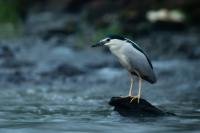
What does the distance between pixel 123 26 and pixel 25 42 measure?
8.89 feet

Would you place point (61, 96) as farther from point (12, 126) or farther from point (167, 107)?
point (12, 126)

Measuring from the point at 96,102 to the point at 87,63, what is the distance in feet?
21.9

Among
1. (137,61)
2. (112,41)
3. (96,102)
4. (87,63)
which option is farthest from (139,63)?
(87,63)

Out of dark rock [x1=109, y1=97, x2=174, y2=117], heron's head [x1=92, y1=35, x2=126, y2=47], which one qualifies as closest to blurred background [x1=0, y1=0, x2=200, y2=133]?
dark rock [x1=109, y1=97, x2=174, y2=117]

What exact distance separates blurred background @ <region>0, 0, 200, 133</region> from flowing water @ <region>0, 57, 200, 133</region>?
13 millimetres

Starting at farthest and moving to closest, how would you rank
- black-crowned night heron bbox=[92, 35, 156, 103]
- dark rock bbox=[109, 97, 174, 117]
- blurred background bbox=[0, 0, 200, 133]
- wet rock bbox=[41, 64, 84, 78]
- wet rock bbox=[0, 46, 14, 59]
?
1. wet rock bbox=[0, 46, 14, 59]
2. wet rock bbox=[41, 64, 84, 78]
3. blurred background bbox=[0, 0, 200, 133]
4. dark rock bbox=[109, 97, 174, 117]
5. black-crowned night heron bbox=[92, 35, 156, 103]

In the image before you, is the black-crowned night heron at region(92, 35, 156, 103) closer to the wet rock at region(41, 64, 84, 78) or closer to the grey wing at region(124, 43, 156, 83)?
the grey wing at region(124, 43, 156, 83)

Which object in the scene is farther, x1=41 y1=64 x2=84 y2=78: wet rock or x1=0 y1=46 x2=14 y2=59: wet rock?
x1=0 y1=46 x2=14 y2=59: wet rock

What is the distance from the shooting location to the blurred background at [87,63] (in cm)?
975

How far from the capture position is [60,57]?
19.7 metres

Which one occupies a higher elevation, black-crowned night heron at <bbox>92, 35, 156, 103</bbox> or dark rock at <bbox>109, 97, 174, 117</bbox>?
black-crowned night heron at <bbox>92, 35, 156, 103</bbox>

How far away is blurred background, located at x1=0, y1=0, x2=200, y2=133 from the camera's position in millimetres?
9750

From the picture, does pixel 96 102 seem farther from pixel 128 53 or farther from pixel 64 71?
pixel 64 71

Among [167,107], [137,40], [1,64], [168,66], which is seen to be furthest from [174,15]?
[167,107]
